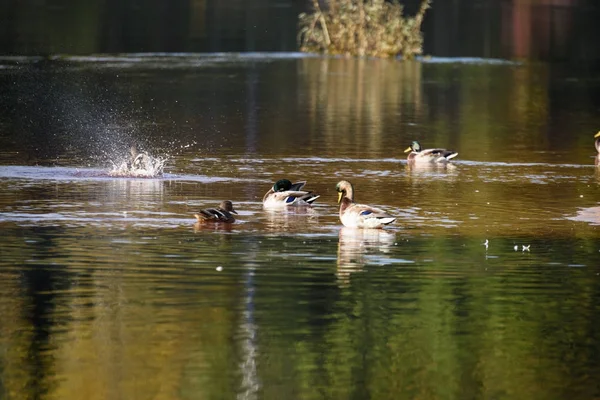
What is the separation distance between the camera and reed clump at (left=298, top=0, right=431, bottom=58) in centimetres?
5451

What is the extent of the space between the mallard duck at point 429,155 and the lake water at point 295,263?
0.34 metres

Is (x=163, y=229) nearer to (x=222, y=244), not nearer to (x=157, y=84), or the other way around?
(x=222, y=244)

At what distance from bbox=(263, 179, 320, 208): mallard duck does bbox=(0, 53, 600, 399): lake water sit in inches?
12.7

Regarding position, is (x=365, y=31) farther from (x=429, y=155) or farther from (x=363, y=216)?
(x=363, y=216)

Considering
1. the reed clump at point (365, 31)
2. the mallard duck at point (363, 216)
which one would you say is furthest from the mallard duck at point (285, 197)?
the reed clump at point (365, 31)

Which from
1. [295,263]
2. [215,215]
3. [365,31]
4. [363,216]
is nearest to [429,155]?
[363,216]

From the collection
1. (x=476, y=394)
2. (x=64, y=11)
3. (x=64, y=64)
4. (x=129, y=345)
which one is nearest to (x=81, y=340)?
(x=129, y=345)

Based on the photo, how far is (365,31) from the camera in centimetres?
5603

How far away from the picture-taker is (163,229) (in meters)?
19.6

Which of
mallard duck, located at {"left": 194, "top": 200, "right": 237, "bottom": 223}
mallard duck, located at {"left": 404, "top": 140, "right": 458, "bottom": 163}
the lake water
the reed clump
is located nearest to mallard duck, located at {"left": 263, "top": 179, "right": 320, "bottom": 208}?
the lake water

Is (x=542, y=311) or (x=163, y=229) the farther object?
(x=163, y=229)

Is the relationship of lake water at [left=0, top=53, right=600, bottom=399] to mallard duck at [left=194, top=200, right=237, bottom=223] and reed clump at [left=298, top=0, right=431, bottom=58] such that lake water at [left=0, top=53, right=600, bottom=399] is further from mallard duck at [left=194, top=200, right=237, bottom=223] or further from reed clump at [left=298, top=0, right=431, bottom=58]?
reed clump at [left=298, top=0, right=431, bottom=58]

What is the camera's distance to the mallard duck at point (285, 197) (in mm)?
21859

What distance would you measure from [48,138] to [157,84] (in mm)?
13506
